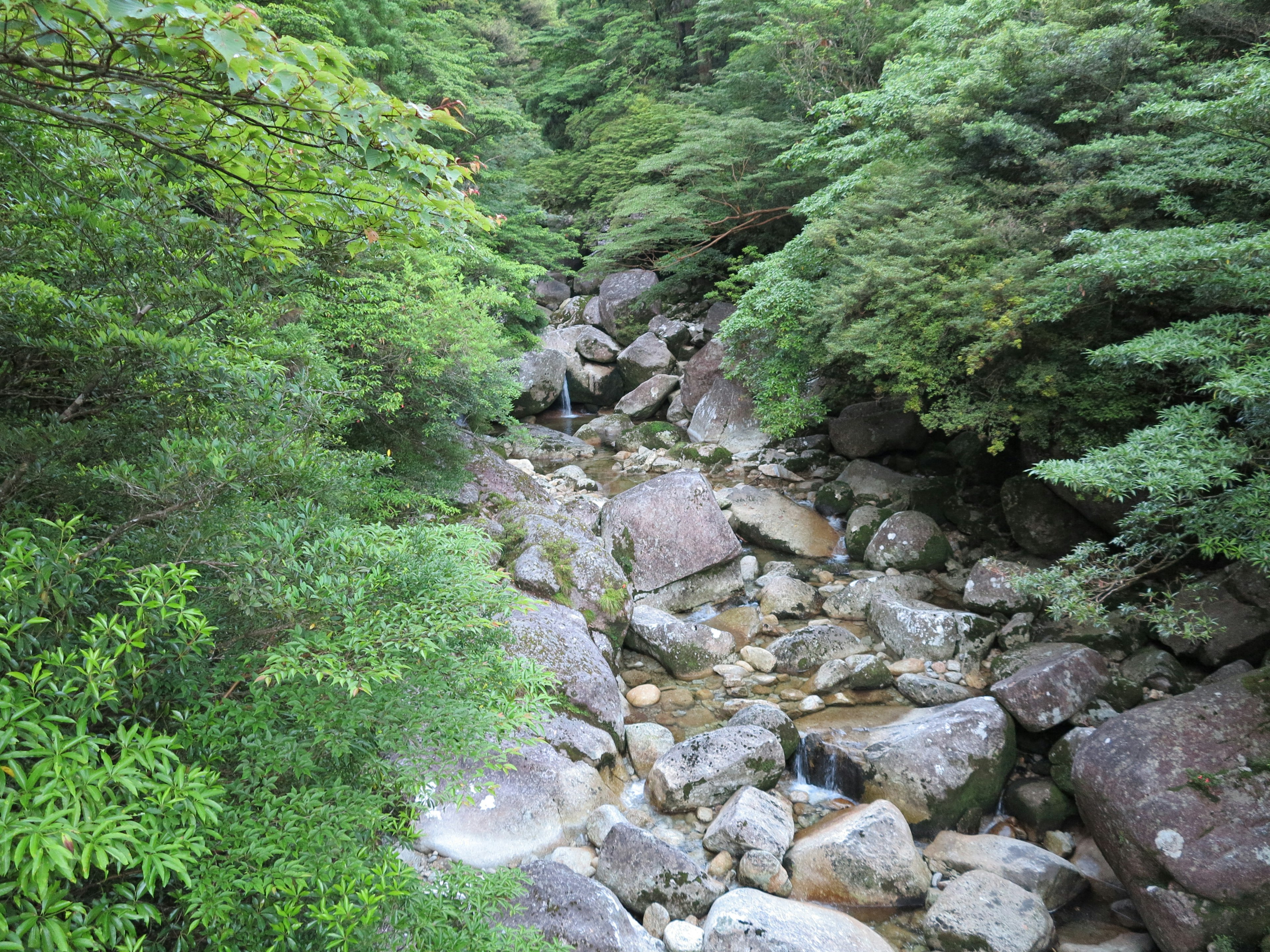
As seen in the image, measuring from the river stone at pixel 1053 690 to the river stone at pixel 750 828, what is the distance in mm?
2476

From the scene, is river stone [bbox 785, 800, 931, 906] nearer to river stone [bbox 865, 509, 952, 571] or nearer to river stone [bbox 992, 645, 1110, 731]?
river stone [bbox 992, 645, 1110, 731]

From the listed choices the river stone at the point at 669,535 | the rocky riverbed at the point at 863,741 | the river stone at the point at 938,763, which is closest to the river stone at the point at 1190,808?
the rocky riverbed at the point at 863,741

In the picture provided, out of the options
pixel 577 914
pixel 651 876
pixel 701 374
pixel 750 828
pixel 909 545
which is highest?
pixel 577 914

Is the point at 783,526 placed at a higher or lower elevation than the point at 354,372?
lower

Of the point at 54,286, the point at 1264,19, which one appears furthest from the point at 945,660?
the point at 54,286

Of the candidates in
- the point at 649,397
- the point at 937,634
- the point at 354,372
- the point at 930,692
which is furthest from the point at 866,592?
the point at 649,397

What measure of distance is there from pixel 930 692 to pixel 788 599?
90.0 inches

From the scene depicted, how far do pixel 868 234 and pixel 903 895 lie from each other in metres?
7.22

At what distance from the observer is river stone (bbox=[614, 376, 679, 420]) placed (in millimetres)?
16281

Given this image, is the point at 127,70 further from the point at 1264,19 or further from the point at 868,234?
the point at 1264,19

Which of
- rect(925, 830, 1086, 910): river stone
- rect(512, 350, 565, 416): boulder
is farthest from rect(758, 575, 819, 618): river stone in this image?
rect(512, 350, 565, 416): boulder

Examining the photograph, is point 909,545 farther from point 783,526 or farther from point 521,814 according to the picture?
point 521,814

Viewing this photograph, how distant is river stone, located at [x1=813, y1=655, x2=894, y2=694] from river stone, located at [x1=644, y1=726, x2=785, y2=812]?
1.35m

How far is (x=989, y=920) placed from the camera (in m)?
4.24
